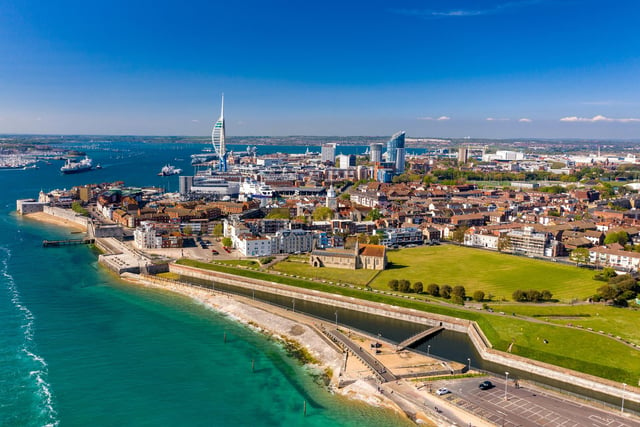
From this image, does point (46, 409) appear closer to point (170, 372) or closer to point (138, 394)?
point (138, 394)

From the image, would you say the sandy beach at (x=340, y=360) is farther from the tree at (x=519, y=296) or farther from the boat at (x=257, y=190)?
the boat at (x=257, y=190)

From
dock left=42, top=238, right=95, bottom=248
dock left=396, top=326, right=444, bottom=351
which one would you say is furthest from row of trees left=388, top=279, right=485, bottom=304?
dock left=42, top=238, right=95, bottom=248

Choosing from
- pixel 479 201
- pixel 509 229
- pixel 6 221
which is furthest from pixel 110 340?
pixel 479 201

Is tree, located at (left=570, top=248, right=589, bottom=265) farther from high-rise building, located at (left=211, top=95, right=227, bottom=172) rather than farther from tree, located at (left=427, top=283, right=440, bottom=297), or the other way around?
high-rise building, located at (left=211, top=95, right=227, bottom=172)

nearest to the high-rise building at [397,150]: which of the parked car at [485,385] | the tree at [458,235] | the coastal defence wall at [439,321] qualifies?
the tree at [458,235]

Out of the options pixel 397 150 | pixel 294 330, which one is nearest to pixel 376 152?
pixel 397 150
